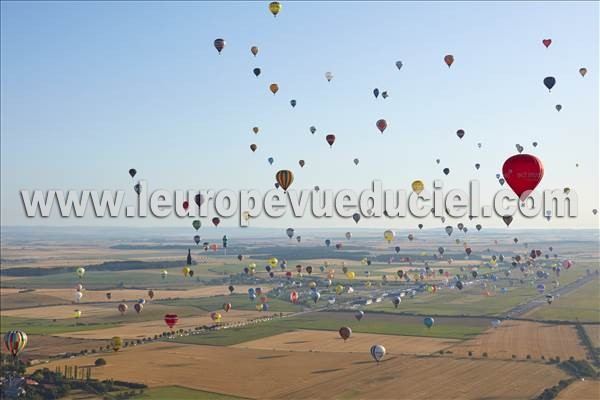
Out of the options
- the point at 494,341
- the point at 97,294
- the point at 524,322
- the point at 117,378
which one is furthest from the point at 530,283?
the point at 117,378

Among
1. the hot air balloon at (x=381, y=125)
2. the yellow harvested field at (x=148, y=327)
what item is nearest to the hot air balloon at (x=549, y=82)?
the hot air balloon at (x=381, y=125)

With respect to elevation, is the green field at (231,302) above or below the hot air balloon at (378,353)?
below

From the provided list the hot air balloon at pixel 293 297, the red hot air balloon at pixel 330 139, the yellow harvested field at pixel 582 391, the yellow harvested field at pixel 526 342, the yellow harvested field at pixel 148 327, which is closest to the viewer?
the yellow harvested field at pixel 582 391

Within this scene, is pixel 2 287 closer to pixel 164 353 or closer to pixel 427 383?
pixel 164 353

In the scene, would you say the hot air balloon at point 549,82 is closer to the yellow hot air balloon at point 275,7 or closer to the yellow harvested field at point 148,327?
the yellow hot air balloon at point 275,7

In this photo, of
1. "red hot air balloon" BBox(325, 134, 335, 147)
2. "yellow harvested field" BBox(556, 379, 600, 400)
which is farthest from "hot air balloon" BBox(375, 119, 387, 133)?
"yellow harvested field" BBox(556, 379, 600, 400)

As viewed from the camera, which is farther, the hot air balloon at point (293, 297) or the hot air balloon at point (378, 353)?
the hot air balloon at point (293, 297)
